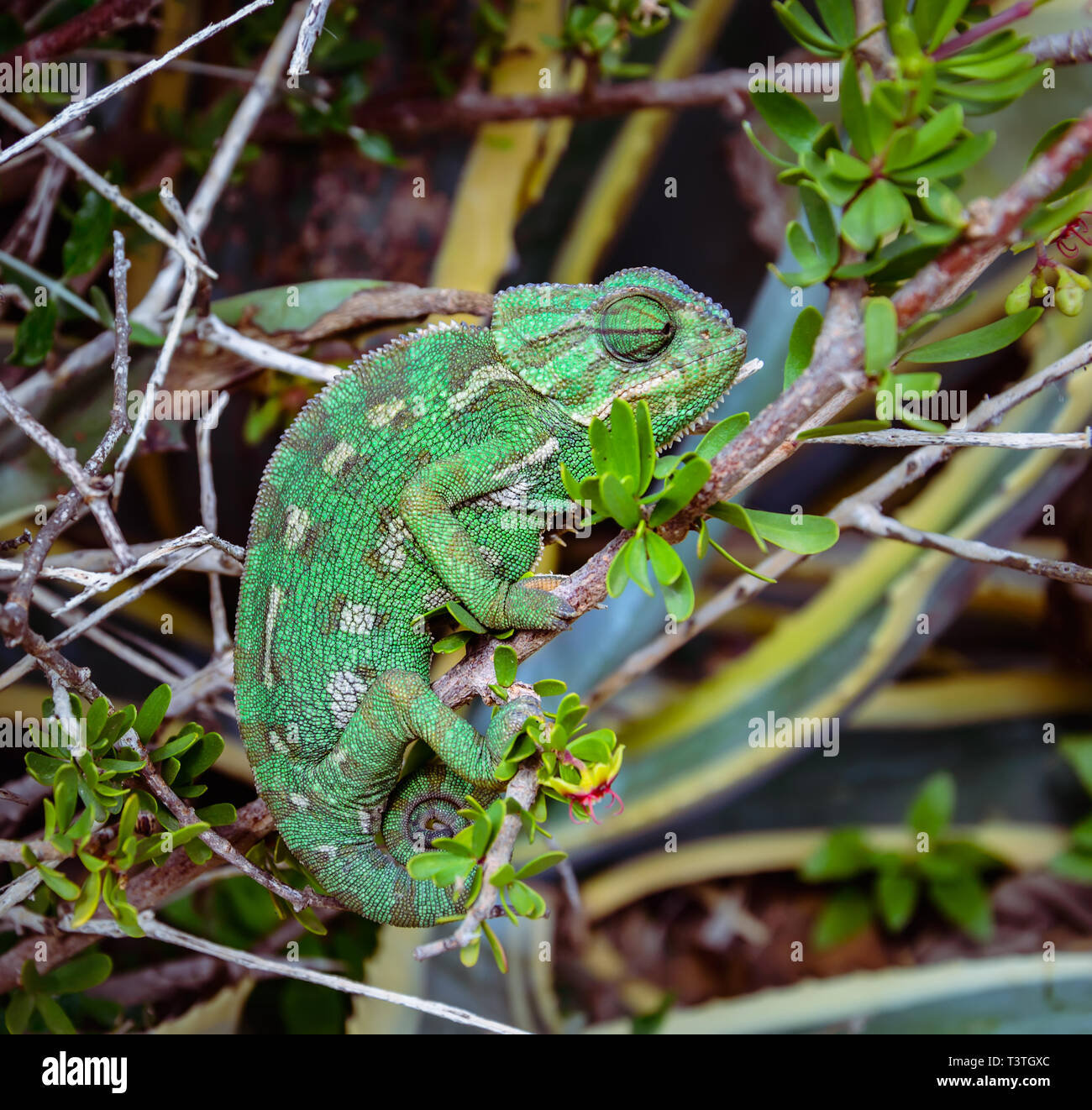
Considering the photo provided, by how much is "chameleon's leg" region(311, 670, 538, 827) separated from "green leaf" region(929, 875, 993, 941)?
1935 millimetres

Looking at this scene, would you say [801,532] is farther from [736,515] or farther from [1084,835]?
[1084,835]

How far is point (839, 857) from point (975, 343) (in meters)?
1.98

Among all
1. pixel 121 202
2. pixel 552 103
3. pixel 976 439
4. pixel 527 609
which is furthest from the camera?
pixel 552 103

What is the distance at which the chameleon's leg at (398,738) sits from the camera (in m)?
1.41

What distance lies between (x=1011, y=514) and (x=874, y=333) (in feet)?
5.00

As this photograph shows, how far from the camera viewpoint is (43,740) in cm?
185

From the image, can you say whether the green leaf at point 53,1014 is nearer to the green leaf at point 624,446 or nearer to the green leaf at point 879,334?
the green leaf at point 624,446

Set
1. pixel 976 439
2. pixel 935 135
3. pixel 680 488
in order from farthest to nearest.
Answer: pixel 976 439 < pixel 680 488 < pixel 935 135

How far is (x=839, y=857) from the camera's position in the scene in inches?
108

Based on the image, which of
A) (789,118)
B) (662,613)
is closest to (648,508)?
(789,118)
